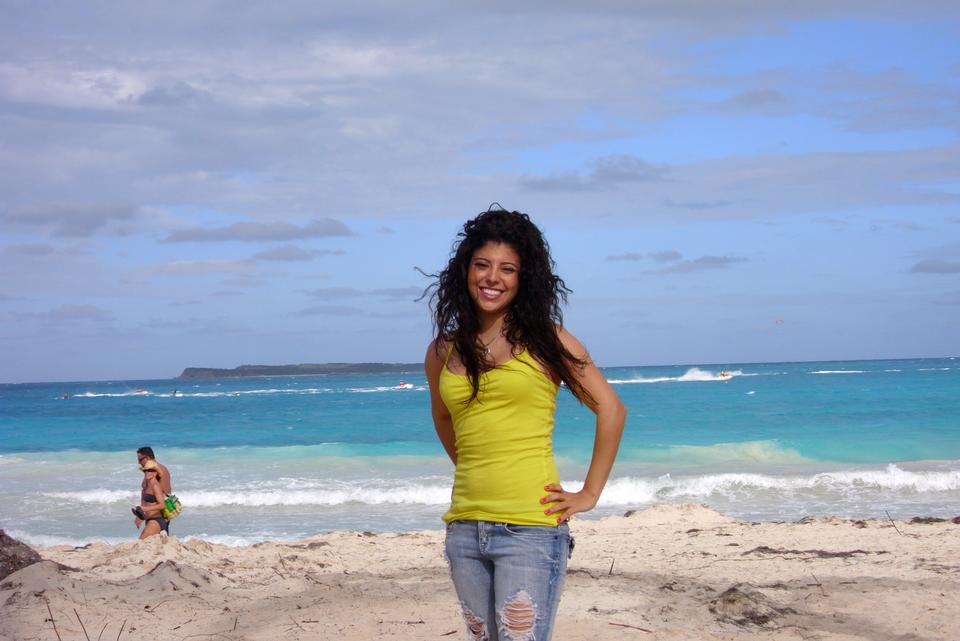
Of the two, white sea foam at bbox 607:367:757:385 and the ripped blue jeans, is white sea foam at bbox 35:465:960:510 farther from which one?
white sea foam at bbox 607:367:757:385

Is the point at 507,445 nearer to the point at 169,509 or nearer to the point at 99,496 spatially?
the point at 169,509

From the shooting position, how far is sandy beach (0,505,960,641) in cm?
546

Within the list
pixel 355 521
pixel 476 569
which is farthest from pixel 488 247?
pixel 355 521

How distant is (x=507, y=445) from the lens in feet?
9.46

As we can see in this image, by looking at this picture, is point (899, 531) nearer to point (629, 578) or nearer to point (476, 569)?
point (629, 578)

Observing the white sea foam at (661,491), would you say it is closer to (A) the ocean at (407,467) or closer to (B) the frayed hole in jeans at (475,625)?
(A) the ocean at (407,467)

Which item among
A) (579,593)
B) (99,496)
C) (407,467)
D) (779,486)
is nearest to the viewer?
(579,593)

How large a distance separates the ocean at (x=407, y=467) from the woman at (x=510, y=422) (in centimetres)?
929

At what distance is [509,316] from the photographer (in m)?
3.06

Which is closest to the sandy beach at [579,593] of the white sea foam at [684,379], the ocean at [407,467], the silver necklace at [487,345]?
the silver necklace at [487,345]

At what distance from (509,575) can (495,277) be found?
0.90 meters

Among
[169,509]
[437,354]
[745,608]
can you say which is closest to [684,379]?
[169,509]

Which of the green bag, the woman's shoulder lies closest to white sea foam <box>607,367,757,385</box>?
the green bag

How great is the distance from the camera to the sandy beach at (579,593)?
546 cm
